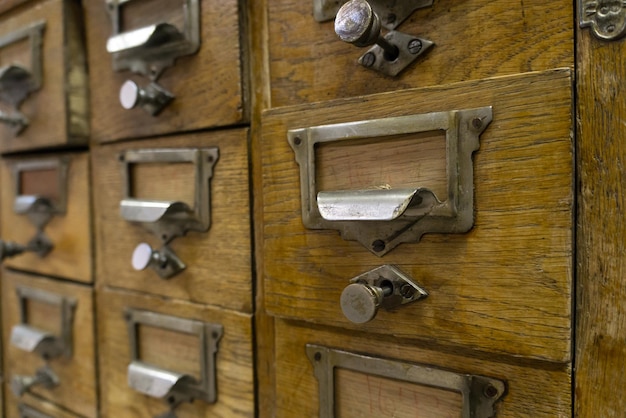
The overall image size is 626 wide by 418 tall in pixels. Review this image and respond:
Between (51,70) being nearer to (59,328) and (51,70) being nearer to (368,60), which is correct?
(59,328)

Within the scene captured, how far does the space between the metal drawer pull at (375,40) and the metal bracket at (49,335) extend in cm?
62

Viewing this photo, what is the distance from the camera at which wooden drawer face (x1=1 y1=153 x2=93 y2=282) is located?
0.77 metres

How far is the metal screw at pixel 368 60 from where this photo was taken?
1.57 feet

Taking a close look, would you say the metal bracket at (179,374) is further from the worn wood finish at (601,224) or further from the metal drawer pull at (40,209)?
the worn wood finish at (601,224)

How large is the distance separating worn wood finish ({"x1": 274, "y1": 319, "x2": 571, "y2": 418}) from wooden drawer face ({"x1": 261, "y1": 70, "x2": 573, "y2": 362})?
0.07ft

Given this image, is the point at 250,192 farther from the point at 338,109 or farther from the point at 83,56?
the point at 83,56

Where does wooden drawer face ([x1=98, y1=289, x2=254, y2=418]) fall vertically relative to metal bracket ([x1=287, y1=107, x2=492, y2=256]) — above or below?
below

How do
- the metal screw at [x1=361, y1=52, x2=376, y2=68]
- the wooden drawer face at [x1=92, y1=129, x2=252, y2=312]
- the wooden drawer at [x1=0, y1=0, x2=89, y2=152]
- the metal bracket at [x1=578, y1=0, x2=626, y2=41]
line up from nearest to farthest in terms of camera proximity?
the metal bracket at [x1=578, y1=0, x2=626, y2=41] < the metal screw at [x1=361, y1=52, x2=376, y2=68] < the wooden drawer face at [x1=92, y1=129, x2=252, y2=312] < the wooden drawer at [x1=0, y1=0, x2=89, y2=152]

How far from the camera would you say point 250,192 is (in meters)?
0.58

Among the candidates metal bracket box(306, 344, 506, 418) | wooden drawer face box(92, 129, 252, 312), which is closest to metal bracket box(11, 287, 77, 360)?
wooden drawer face box(92, 129, 252, 312)

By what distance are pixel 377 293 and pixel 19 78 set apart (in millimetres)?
702

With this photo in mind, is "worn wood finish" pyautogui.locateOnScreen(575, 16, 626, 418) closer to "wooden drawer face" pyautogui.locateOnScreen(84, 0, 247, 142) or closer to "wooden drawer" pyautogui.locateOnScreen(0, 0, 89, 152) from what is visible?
"wooden drawer face" pyautogui.locateOnScreen(84, 0, 247, 142)

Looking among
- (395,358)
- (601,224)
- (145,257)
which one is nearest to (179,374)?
(145,257)

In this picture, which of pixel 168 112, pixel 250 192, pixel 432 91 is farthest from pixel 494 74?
pixel 168 112
